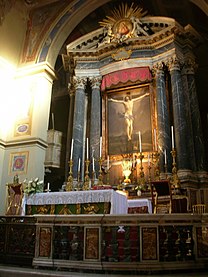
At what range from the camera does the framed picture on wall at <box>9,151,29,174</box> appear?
357 inches

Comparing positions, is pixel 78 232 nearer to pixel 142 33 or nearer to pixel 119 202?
pixel 119 202

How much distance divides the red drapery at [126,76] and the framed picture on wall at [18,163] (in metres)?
3.29

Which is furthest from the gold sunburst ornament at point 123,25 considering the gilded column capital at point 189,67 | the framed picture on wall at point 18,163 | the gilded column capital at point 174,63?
the framed picture on wall at point 18,163

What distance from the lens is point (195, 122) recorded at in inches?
335

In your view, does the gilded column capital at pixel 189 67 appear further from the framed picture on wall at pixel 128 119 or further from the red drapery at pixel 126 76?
the framed picture on wall at pixel 128 119

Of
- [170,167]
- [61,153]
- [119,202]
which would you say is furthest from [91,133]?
[119,202]

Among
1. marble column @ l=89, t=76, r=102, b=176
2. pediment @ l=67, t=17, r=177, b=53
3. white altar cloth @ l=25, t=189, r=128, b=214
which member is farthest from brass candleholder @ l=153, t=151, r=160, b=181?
pediment @ l=67, t=17, r=177, b=53

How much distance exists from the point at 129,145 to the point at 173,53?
3.06m

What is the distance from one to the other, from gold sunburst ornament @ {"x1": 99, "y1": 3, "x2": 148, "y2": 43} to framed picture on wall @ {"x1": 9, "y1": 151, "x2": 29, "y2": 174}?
4.70 meters

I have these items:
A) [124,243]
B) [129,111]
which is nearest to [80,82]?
[129,111]

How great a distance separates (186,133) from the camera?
8.29 meters

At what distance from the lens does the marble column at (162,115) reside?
8.19 meters

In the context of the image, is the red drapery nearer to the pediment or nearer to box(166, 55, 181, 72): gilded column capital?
box(166, 55, 181, 72): gilded column capital

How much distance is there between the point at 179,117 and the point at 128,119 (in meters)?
1.65
